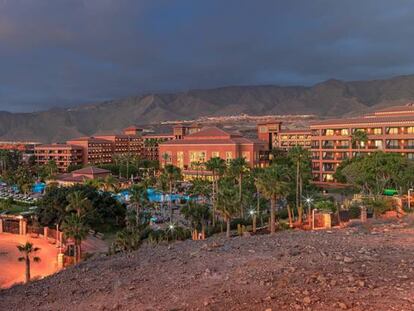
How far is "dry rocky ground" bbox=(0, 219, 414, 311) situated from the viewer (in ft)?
46.7

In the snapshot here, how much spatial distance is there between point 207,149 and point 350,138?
1660 inches

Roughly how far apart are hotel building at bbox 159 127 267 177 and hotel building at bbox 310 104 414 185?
21.5m

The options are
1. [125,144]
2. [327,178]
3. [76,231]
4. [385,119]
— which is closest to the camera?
[76,231]

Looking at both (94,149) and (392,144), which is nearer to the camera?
(392,144)

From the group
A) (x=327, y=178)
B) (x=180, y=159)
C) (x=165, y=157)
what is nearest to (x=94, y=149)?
(x=165, y=157)

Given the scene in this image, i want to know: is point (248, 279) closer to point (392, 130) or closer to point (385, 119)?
point (392, 130)

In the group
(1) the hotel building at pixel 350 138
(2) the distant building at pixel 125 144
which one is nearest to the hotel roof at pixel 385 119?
(1) the hotel building at pixel 350 138

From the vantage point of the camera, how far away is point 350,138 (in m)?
90.0

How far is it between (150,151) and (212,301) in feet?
509

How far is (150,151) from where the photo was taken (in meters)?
168

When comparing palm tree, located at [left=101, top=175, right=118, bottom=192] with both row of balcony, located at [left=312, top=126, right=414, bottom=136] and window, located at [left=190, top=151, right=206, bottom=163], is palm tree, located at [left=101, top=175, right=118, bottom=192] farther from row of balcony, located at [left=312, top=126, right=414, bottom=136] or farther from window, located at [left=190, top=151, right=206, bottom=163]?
row of balcony, located at [left=312, top=126, right=414, bottom=136]

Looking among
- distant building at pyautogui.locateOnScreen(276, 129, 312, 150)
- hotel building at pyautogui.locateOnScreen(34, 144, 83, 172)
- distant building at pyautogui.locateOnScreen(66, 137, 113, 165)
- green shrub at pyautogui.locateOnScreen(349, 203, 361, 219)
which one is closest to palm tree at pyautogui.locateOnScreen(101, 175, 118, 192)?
green shrub at pyautogui.locateOnScreen(349, 203, 361, 219)

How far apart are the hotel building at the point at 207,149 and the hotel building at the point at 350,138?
70.7ft

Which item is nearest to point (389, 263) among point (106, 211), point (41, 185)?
point (106, 211)
